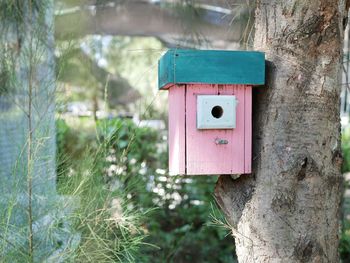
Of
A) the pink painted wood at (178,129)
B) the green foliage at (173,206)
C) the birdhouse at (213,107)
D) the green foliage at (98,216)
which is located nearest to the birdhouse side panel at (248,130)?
the birdhouse at (213,107)

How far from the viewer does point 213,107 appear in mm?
1337

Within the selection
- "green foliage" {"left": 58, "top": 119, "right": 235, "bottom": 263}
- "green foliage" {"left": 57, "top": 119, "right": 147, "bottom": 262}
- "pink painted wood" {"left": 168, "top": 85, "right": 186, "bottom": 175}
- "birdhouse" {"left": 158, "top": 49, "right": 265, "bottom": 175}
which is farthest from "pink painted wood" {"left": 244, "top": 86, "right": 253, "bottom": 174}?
"green foliage" {"left": 58, "top": 119, "right": 235, "bottom": 263}

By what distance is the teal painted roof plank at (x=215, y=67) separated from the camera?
4.31 feet

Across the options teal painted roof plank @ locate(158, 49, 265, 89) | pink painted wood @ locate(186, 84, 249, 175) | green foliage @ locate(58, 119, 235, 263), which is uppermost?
teal painted roof plank @ locate(158, 49, 265, 89)

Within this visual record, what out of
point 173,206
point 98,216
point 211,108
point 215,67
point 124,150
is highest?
point 215,67

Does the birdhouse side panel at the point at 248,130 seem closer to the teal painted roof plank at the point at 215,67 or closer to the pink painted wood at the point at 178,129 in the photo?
the teal painted roof plank at the point at 215,67

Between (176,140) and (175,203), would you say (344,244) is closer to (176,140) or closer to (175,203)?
(175,203)

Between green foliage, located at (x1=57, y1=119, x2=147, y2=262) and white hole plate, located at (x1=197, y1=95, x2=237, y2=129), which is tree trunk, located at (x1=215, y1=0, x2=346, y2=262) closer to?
white hole plate, located at (x1=197, y1=95, x2=237, y2=129)

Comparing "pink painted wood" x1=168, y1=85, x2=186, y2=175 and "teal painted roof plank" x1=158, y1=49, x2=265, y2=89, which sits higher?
"teal painted roof plank" x1=158, y1=49, x2=265, y2=89

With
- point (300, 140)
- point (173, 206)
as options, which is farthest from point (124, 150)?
point (173, 206)

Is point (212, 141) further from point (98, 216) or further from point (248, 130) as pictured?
point (98, 216)

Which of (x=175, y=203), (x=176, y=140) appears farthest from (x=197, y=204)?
(x=176, y=140)

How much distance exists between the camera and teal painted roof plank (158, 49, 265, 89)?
1312mm

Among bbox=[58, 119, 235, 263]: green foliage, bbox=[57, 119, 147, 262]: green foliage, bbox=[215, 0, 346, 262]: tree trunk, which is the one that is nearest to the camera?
bbox=[215, 0, 346, 262]: tree trunk
